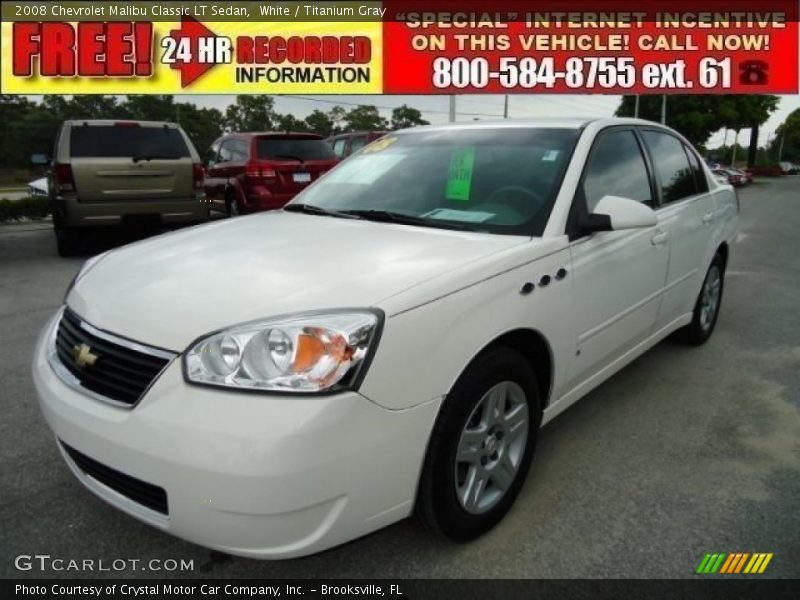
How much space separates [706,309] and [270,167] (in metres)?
6.83

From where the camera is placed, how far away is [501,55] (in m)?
16.5

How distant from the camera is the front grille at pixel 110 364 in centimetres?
183

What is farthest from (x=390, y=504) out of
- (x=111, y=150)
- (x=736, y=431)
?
(x=111, y=150)

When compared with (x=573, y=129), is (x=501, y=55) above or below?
above

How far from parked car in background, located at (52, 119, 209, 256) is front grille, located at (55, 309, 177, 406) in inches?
251

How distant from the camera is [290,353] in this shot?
1.76 metres

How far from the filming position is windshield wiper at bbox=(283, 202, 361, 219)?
3021mm

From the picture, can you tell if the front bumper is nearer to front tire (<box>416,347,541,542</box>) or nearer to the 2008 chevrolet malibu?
the 2008 chevrolet malibu

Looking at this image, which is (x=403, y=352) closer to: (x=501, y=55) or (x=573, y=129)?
(x=573, y=129)

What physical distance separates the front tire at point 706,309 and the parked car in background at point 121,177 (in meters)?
6.45

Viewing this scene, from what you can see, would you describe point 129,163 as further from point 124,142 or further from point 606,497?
point 606,497

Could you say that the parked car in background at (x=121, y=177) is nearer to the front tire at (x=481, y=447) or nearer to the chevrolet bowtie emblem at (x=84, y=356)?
the chevrolet bowtie emblem at (x=84, y=356)

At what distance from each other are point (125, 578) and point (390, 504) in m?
0.97

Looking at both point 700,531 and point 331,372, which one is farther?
point 700,531
